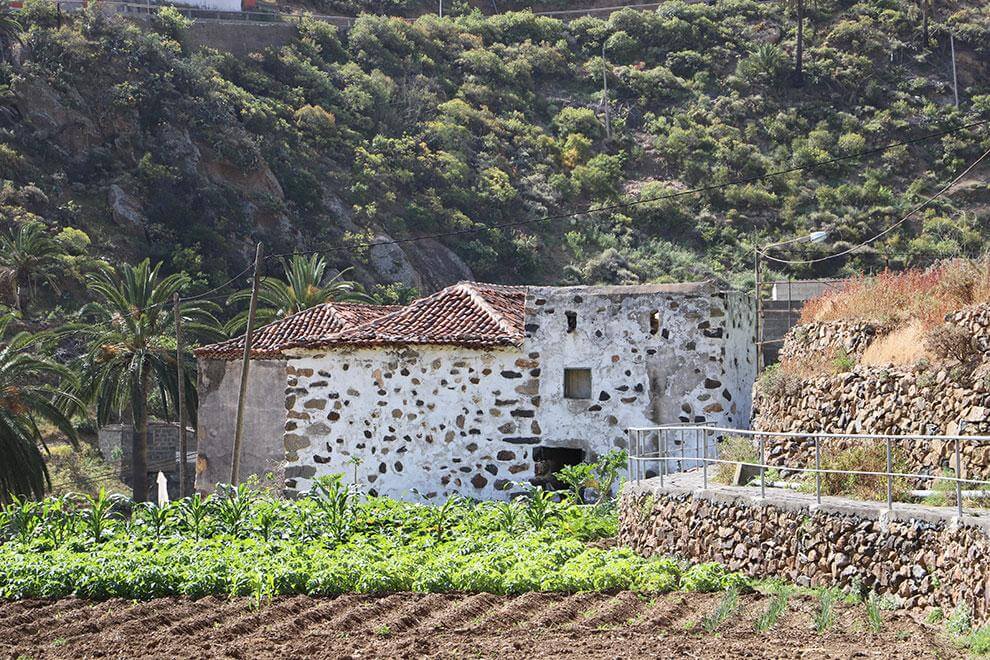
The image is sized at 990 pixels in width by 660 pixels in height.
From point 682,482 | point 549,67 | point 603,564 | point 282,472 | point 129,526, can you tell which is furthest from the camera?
point 549,67

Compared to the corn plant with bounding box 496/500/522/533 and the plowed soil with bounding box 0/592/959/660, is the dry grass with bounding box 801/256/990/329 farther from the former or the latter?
the plowed soil with bounding box 0/592/959/660

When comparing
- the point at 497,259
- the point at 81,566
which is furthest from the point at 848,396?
the point at 497,259

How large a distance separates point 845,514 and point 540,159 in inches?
2660

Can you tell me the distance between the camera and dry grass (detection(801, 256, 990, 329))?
1736 cm

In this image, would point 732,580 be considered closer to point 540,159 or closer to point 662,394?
point 662,394

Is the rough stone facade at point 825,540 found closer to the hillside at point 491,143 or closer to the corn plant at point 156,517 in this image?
the corn plant at point 156,517

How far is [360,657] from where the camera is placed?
38.7ft

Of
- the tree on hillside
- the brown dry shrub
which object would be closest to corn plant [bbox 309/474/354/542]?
the brown dry shrub

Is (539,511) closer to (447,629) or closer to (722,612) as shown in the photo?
(447,629)

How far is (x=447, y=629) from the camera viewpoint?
1295cm

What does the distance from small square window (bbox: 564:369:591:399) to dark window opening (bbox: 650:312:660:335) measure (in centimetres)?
135

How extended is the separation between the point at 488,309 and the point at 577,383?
2.60 metres

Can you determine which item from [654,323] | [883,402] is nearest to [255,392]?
[654,323]

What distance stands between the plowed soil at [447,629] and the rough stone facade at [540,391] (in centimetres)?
843
